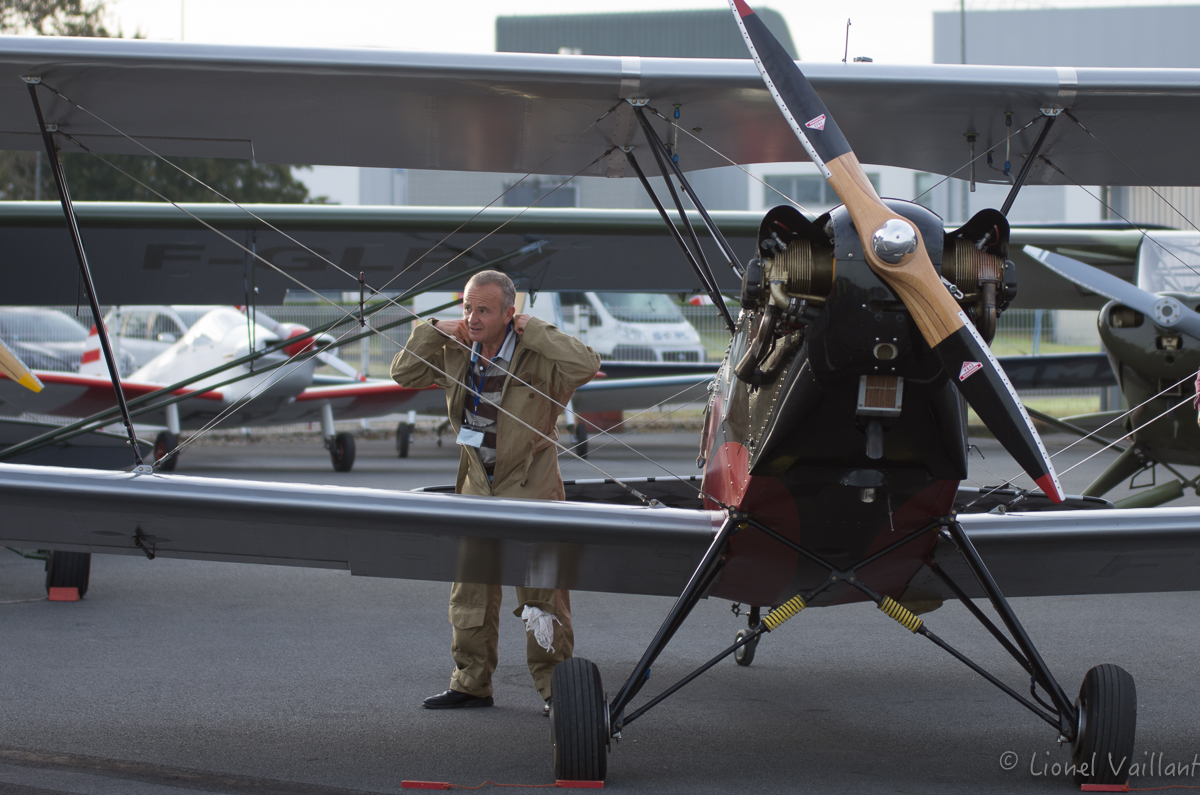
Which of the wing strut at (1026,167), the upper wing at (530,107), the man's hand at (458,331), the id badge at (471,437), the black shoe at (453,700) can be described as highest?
the upper wing at (530,107)

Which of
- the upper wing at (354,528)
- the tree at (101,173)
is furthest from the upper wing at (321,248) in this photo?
the tree at (101,173)

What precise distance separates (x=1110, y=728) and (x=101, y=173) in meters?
24.8

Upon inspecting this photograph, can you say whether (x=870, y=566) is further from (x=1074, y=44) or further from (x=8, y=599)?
(x=1074, y=44)

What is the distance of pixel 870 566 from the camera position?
10.5ft

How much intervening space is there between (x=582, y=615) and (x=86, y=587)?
2.68m

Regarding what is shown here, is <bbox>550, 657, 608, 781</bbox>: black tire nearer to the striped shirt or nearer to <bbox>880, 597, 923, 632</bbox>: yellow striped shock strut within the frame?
<bbox>880, 597, 923, 632</bbox>: yellow striped shock strut

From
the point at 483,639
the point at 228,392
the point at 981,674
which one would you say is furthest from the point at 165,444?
the point at 981,674

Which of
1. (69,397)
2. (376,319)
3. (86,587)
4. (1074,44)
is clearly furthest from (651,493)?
(1074,44)

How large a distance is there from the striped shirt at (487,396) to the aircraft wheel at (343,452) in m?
8.20

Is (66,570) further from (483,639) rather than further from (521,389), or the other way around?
(521,389)

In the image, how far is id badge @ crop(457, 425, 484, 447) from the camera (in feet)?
12.0

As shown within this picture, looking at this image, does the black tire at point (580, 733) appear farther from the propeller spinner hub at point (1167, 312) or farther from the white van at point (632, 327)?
the white van at point (632, 327)

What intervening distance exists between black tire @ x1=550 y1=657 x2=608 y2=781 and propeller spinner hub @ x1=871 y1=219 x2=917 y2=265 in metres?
1.42

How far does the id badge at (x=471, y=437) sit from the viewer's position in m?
3.66
